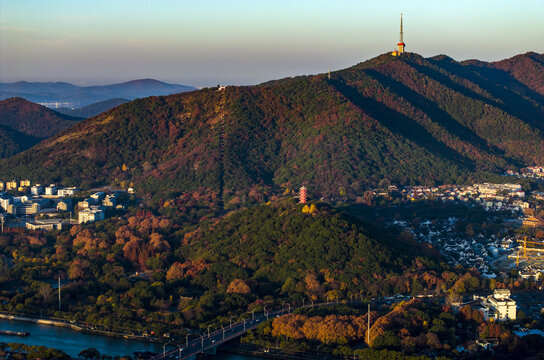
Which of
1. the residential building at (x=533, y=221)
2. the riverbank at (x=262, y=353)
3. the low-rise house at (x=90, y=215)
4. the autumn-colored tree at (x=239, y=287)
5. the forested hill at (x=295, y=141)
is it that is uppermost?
the forested hill at (x=295, y=141)

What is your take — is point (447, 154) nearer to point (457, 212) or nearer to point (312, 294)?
point (457, 212)

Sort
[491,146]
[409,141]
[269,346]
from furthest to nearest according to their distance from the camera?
[491,146] → [409,141] → [269,346]

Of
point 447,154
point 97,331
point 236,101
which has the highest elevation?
point 236,101

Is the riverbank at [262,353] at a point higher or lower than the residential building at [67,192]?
lower

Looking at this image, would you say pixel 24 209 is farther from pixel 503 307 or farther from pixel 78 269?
pixel 503 307

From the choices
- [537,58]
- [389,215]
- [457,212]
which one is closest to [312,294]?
[389,215]

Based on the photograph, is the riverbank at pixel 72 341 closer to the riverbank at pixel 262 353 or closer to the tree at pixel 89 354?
the tree at pixel 89 354

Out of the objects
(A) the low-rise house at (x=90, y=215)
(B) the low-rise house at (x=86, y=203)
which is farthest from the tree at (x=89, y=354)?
(B) the low-rise house at (x=86, y=203)

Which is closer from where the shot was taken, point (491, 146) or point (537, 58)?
point (491, 146)
